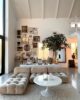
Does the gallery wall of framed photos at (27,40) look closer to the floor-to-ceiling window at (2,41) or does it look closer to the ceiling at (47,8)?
the ceiling at (47,8)

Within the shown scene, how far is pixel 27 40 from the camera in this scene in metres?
11.8

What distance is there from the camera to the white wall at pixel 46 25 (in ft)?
38.7

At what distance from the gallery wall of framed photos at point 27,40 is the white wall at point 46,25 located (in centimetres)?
31

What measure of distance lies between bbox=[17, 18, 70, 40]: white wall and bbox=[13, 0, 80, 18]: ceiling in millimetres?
369

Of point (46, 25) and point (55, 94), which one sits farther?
point (46, 25)

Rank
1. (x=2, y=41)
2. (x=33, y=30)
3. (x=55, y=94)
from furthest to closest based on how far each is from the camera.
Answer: (x=33, y=30)
(x=2, y=41)
(x=55, y=94)

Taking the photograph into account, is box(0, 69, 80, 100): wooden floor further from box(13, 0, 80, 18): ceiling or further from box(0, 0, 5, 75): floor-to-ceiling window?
box(13, 0, 80, 18): ceiling

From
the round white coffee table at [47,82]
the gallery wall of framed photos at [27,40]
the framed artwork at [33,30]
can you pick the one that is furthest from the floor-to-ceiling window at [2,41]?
the round white coffee table at [47,82]

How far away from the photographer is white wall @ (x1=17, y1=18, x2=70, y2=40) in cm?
1178

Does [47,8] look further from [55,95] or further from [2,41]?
[55,95]

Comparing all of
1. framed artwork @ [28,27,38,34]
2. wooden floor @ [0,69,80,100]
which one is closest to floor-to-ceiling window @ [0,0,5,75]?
framed artwork @ [28,27,38,34]

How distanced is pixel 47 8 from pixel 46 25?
4.56 ft

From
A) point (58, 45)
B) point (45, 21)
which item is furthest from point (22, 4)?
point (58, 45)

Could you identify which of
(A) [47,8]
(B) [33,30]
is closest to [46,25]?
(B) [33,30]
